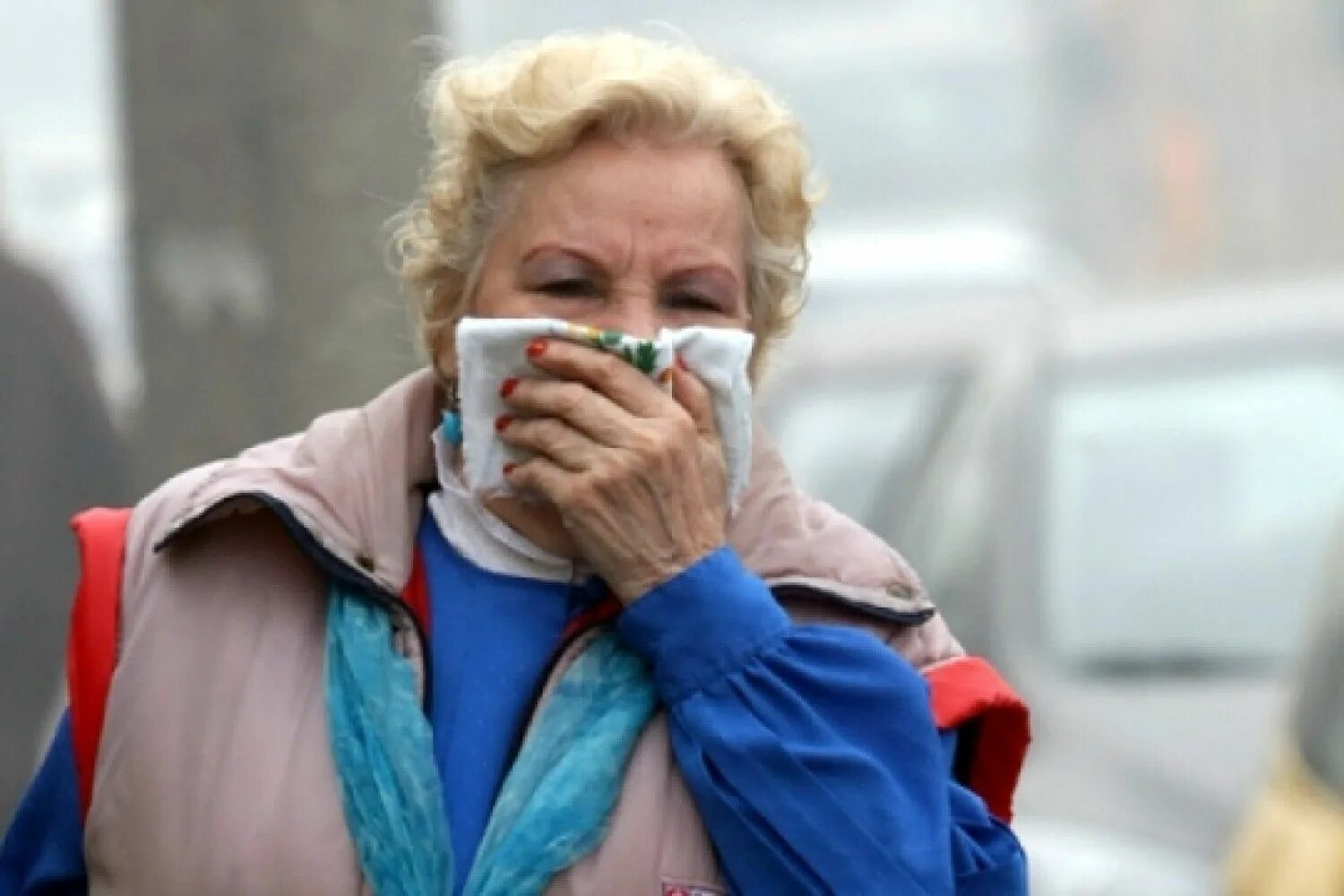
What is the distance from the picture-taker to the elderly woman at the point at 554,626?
2.55m

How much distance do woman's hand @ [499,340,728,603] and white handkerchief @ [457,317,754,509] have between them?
0.01 m

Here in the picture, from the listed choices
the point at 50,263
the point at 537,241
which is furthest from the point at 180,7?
the point at 537,241

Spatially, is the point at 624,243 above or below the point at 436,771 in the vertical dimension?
above

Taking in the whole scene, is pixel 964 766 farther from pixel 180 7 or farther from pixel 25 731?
pixel 25 731

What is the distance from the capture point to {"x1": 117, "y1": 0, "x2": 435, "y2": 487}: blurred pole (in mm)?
4281

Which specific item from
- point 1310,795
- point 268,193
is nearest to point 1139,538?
point 1310,795

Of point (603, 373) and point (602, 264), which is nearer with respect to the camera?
point (603, 373)

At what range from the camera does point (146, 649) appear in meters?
2.67

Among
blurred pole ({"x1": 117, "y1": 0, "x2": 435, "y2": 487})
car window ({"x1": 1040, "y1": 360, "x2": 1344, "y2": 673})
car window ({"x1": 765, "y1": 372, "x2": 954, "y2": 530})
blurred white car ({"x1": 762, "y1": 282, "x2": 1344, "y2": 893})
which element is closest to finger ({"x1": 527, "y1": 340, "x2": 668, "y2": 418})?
blurred pole ({"x1": 117, "y1": 0, "x2": 435, "y2": 487})

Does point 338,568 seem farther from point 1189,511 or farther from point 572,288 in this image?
point 1189,511

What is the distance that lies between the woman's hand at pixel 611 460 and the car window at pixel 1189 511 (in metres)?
4.43

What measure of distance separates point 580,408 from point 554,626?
21 cm

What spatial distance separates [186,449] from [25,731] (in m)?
1.02

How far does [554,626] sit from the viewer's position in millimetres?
2693
